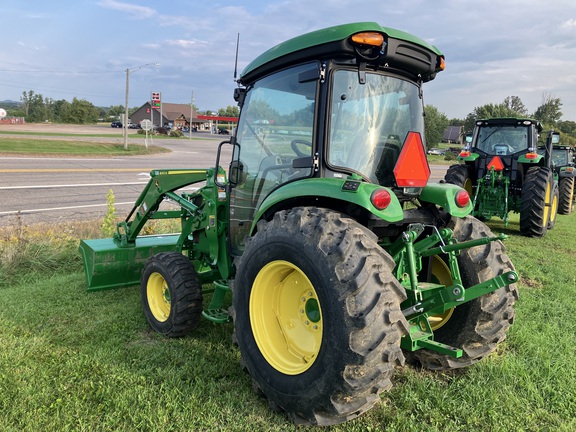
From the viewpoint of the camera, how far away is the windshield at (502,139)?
34.4 feet

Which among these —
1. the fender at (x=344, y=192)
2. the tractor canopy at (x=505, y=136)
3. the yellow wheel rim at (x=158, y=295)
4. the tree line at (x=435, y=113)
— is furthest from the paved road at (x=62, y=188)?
the tree line at (x=435, y=113)

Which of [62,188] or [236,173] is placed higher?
[236,173]

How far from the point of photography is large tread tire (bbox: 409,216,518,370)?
322 cm

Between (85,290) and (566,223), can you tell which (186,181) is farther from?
(566,223)

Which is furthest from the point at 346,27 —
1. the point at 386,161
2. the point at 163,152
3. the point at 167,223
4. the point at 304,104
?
the point at 163,152

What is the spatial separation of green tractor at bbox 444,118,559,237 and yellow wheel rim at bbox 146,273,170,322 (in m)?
7.76

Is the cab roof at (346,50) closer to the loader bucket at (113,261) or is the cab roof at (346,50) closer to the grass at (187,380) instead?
the grass at (187,380)

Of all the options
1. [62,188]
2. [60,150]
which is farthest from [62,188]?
[60,150]

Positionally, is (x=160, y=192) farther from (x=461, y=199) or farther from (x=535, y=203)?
(x=535, y=203)

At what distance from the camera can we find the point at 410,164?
315 cm

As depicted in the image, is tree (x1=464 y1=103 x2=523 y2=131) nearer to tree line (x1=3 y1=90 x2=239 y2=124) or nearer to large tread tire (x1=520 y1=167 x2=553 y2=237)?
tree line (x1=3 y1=90 x2=239 y2=124)

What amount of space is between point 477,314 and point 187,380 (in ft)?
7.03

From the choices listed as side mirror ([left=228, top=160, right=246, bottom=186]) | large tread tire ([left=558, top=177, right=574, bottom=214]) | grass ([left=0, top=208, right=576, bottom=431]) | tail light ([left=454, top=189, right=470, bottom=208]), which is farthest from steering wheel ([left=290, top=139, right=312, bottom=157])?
large tread tire ([left=558, top=177, right=574, bottom=214])

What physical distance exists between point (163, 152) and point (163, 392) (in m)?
31.6
